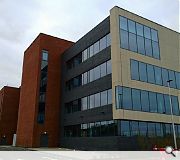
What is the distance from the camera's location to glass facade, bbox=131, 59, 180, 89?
33.1 meters

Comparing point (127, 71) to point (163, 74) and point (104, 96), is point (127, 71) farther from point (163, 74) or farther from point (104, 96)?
point (163, 74)

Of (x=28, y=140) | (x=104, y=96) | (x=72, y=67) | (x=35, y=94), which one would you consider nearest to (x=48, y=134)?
(x=28, y=140)

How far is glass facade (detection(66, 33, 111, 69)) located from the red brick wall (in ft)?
12.0

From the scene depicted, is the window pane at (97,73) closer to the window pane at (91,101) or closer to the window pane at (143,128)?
the window pane at (91,101)

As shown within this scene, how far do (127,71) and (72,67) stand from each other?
1517 cm

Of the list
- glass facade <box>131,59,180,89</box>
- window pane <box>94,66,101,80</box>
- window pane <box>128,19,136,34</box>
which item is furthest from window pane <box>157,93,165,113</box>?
window pane <box>128,19,136,34</box>

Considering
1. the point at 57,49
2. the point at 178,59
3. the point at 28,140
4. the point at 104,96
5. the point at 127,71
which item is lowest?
the point at 28,140

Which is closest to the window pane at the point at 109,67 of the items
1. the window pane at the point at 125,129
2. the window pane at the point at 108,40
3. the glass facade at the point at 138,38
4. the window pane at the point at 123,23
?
the window pane at the point at 108,40

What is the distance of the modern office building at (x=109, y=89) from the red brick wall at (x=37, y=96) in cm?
17

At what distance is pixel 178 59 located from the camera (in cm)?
3881

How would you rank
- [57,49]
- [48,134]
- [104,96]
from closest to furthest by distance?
[104,96] < [48,134] < [57,49]

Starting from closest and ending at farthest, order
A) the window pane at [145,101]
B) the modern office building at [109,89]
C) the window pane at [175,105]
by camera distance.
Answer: the modern office building at [109,89] → the window pane at [145,101] → the window pane at [175,105]

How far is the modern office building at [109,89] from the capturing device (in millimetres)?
30969

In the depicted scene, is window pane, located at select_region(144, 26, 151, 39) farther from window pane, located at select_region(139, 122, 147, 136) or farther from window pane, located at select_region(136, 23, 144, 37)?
window pane, located at select_region(139, 122, 147, 136)
